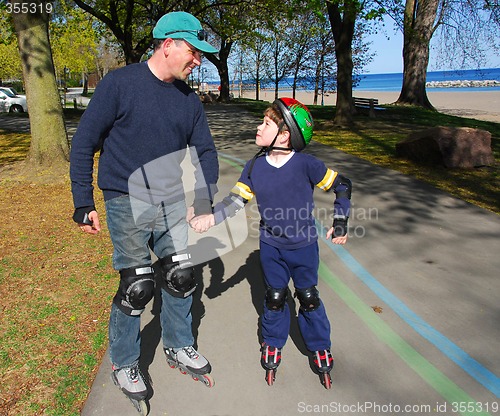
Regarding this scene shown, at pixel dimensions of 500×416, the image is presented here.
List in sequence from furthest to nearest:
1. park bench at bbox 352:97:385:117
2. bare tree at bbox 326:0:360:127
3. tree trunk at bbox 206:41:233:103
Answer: tree trunk at bbox 206:41:233:103, park bench at bbox 352:97:385:117, bare tree at bbox 326:0:360:127

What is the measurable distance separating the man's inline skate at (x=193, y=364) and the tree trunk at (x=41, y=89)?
6776 millimetres

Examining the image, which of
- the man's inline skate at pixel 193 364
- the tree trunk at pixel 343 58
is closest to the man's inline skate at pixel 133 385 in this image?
the man's inline skate at pixel 193 364

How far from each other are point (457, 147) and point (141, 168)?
7.55m

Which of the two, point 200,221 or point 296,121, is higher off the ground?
point 296,121

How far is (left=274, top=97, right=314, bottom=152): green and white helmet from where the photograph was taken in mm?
2783

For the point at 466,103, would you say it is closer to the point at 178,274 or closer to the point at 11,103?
the point at 11,103

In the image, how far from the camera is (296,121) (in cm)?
279

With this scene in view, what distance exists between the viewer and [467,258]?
4.81 m

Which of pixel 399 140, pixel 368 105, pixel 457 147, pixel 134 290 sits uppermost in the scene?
pixel 368 105

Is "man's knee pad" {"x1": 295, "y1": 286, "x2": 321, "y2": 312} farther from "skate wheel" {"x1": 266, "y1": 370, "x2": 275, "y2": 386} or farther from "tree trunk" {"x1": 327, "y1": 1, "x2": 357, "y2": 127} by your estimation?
"tree trunk" {"x1": 327, "y1": 1, "x2": 357, "y2": 127}

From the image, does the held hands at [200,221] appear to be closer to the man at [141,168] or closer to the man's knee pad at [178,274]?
the man at [141,168]

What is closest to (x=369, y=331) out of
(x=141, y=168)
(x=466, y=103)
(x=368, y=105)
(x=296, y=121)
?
(x=296, y=121)

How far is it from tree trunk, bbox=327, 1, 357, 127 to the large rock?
20.3 feet

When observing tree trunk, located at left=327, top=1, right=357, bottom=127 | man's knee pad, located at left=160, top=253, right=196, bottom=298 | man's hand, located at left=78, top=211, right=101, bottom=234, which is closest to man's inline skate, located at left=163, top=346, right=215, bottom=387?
man's knee pad, located at left=160, top=253, right=196, bottom=298
